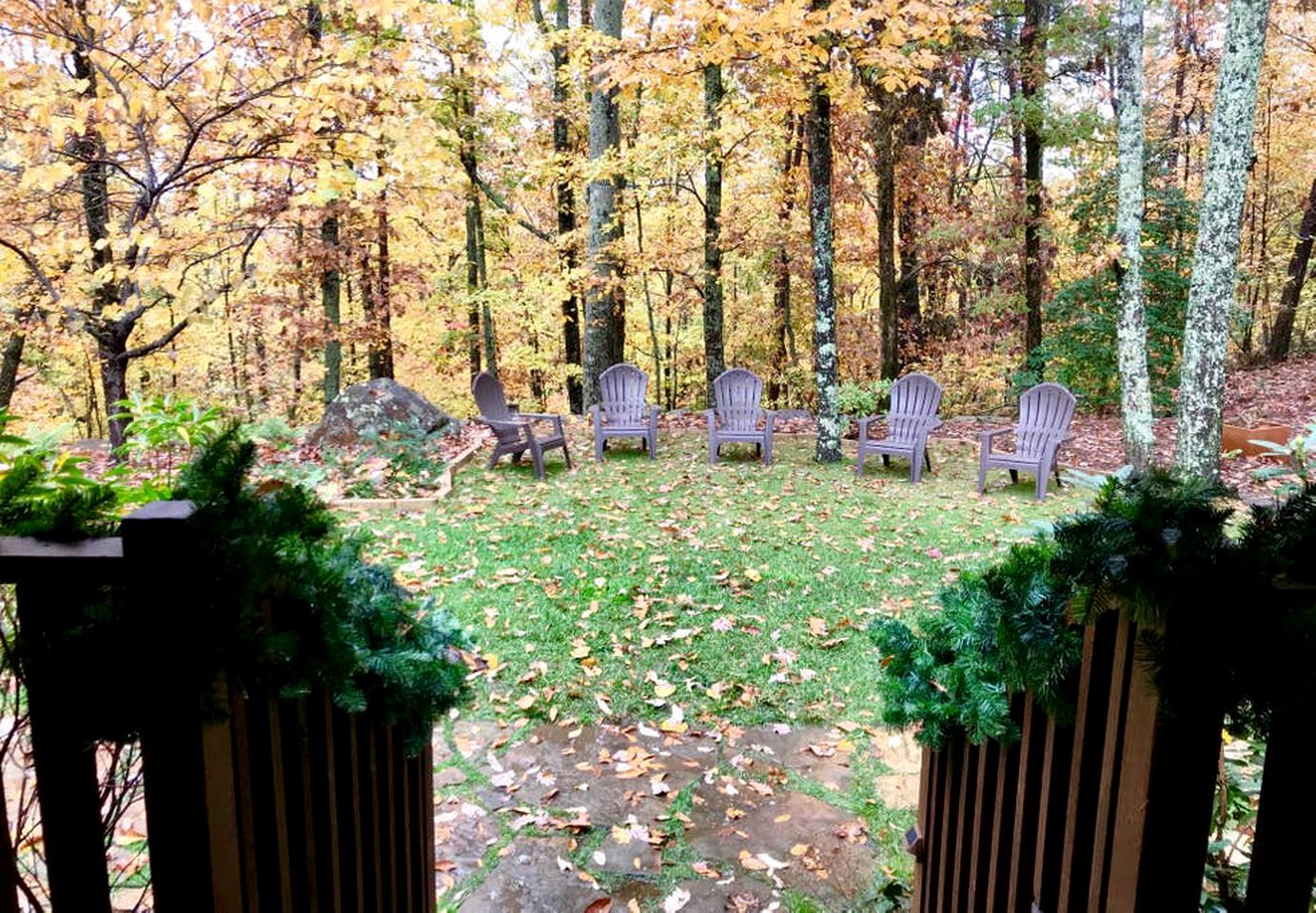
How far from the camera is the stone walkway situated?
90.6 inches

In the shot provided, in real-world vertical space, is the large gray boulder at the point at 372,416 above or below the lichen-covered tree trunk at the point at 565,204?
below

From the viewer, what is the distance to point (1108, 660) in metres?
1.12

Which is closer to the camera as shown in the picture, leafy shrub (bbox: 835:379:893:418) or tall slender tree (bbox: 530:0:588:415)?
leafy shrub (bbox: 835:379:893:418)

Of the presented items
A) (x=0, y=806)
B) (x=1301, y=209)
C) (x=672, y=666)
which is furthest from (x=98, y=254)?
(x=1301, y=209)

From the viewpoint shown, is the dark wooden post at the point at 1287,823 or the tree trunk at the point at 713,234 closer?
the dark wooden post at the point at 1287,823

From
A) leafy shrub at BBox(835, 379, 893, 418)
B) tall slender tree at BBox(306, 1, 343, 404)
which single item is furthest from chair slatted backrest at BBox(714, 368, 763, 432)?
tall slender tree at BBox(306, 1, 343, 404)

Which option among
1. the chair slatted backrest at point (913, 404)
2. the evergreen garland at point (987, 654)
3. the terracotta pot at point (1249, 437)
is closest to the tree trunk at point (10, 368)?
the chair slatted backrest at point (913, 404)

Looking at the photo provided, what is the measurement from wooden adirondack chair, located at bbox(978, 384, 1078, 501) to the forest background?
1.64m

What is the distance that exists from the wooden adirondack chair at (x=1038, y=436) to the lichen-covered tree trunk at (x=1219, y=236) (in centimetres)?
87

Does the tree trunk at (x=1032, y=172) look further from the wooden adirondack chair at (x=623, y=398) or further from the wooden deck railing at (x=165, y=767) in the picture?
the wooden deck railing at (x=165, y=767)

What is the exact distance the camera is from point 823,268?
760cm

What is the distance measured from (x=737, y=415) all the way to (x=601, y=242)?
290 centimetres

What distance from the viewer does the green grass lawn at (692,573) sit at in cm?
350

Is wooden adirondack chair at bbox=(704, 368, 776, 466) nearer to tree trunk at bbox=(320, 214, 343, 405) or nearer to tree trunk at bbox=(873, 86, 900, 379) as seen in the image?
tree trunk at bbox=(873, 86, 900, 379)
